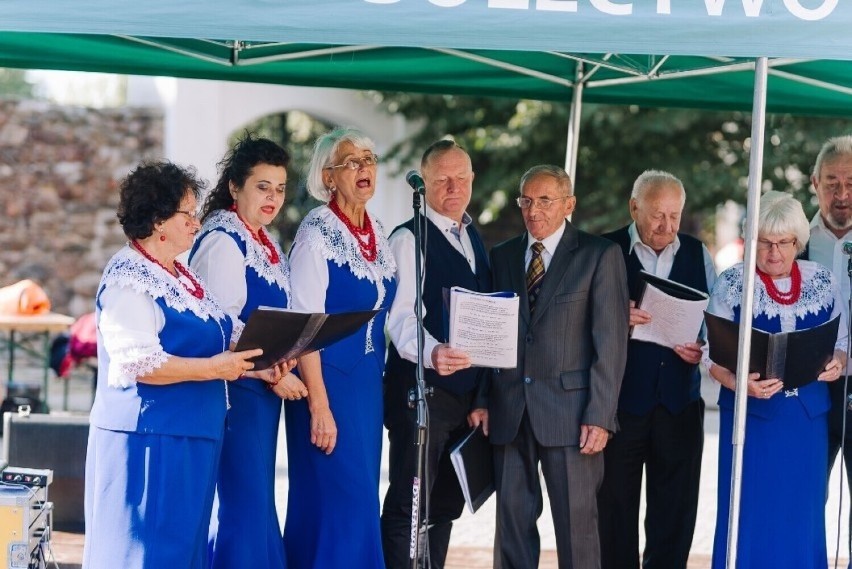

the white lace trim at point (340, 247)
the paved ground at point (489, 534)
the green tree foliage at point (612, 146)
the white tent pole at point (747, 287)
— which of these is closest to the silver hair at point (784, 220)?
the white tent pole at point (747, 287)

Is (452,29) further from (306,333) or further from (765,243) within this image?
(765,243)

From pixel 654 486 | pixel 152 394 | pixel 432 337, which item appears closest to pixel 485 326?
pixel 432 337

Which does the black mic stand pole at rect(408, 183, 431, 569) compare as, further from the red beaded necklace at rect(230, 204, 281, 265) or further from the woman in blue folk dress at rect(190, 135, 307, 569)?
the red beaded necklace at rect(230, 204, 281, 265)

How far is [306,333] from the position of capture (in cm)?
451

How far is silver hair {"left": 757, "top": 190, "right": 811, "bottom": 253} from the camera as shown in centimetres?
523

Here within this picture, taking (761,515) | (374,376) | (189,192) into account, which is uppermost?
(189,192)

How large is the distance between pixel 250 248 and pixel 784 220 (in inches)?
83.0

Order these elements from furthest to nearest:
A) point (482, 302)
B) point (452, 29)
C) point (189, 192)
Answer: point (482, 302)
point (189, 192)
point (452, 29)

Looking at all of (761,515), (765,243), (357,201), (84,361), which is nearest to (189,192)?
(357,201)

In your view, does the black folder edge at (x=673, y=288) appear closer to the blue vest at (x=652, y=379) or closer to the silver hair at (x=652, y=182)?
the blue vest at (x=652, y=379)

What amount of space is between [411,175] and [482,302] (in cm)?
56

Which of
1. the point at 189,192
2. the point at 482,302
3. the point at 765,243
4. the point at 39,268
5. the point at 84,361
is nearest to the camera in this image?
the point at 189,192

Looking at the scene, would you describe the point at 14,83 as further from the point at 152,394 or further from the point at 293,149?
the point at 152,394

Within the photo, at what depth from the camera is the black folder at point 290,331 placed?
14.3ft
